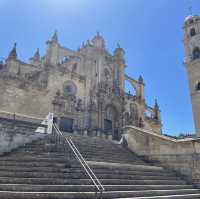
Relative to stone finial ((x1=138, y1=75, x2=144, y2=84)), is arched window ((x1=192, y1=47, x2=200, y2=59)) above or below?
above

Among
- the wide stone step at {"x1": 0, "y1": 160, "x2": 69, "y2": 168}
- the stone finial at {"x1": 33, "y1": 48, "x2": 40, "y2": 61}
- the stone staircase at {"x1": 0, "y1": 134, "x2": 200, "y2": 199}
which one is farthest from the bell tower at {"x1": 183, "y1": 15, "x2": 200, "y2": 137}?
the stone finial at {"x1": 33, "y1": 48, "x2": 40, "y2": 61}

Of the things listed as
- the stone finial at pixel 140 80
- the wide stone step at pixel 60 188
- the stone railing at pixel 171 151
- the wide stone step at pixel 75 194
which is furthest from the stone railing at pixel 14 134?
the stone finial at pixel 140 80

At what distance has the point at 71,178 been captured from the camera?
20.4 ft

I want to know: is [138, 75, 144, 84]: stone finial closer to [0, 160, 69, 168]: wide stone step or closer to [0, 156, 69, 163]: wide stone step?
[0, 156, 69, 163]: wide stone step

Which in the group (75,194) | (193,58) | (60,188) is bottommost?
(75,194)

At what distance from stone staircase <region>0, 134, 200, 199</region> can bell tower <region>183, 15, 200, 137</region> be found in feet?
59.6

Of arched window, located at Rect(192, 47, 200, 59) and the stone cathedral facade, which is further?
arched window, located at Rect(192, 47, 200, 59)

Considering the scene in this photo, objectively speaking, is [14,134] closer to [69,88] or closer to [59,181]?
[59,181]

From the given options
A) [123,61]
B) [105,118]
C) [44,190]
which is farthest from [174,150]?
[123,61]

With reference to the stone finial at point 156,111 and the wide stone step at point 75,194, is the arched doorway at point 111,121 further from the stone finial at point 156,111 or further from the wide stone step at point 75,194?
the wide stone step at point 75,194

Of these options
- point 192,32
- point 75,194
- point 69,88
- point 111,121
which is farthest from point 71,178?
point 192,32

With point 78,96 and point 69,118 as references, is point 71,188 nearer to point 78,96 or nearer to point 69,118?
point 69,118

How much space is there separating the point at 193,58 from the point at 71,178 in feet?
93.9

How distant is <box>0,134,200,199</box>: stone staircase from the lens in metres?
5.22
